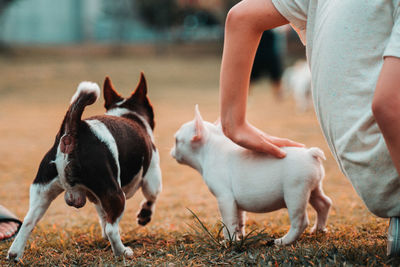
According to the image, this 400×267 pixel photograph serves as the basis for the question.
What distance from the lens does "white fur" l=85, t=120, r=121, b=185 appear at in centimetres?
282

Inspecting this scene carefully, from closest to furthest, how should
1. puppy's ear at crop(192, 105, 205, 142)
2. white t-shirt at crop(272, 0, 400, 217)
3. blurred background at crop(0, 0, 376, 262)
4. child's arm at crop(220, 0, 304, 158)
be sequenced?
white t-shirt at crop(272, 0, 400, 217), child's arm at crop(220, 0, 304, 158), puppy's ear at crop(192, 105, 205, 142), blurred background at crop(0, 0, 376, 262)

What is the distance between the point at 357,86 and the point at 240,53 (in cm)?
60

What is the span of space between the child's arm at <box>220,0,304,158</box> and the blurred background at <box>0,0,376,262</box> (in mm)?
910

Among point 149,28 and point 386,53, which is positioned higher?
point 386,53

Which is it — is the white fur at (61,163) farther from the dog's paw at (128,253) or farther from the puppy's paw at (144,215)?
the puppy's paw at (144,215)

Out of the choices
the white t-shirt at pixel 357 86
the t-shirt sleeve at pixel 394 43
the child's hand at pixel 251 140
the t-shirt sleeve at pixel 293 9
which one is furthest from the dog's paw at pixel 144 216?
the t-shirt sleeve at pixel 394 43

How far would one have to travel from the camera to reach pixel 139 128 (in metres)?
3.29

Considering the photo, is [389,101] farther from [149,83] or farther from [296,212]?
[149,83]

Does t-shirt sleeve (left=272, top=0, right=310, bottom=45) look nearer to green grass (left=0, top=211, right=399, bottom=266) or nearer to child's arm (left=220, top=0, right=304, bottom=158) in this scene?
child's arm (left=220, top=0, right=304, bottom=158)

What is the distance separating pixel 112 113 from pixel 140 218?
71cm

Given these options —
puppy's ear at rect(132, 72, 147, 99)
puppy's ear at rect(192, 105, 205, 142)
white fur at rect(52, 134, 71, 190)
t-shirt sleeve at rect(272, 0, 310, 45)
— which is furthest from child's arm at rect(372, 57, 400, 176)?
puppy's ear at rect(132, 72, 147, 99)

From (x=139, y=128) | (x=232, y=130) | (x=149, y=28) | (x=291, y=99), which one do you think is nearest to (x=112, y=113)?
(x=139, y=128)

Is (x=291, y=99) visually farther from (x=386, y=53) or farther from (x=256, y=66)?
(x=386, y=53)

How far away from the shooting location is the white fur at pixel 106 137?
2.82 m
